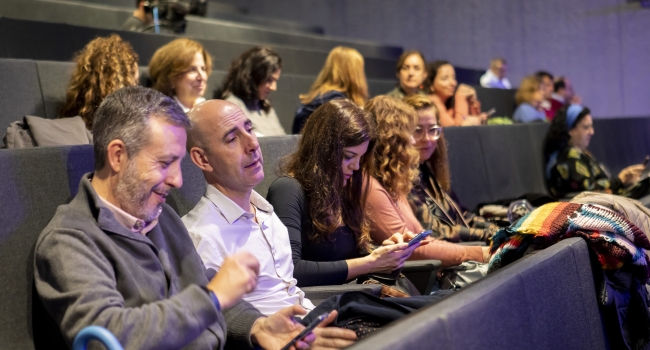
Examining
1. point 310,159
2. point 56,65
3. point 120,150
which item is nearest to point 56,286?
point 120,150

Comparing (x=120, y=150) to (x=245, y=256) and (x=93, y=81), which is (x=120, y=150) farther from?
(x=93, y=81)

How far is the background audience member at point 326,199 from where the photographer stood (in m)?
2.07

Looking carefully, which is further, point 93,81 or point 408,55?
point 408,55

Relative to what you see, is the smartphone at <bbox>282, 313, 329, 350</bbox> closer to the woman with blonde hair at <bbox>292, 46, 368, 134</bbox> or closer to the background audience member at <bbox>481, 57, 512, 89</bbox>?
the woman with blonde hair at <bbox>292, 46, 368, 134</bbox>

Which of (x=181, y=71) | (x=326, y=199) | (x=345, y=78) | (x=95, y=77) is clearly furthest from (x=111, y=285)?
(x=345, y=78)

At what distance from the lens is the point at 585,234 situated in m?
1.92

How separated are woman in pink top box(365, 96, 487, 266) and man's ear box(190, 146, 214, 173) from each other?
78cm

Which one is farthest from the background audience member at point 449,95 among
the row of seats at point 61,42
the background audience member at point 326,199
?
the background audience member at point 326,199

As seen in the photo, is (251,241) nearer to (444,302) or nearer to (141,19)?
(444,302)

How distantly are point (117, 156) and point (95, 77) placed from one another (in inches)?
58.2

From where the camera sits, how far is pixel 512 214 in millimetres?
3303

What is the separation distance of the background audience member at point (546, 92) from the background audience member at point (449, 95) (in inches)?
53.8

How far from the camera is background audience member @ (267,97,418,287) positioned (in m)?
2.07

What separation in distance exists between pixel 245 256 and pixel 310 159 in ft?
2.96
